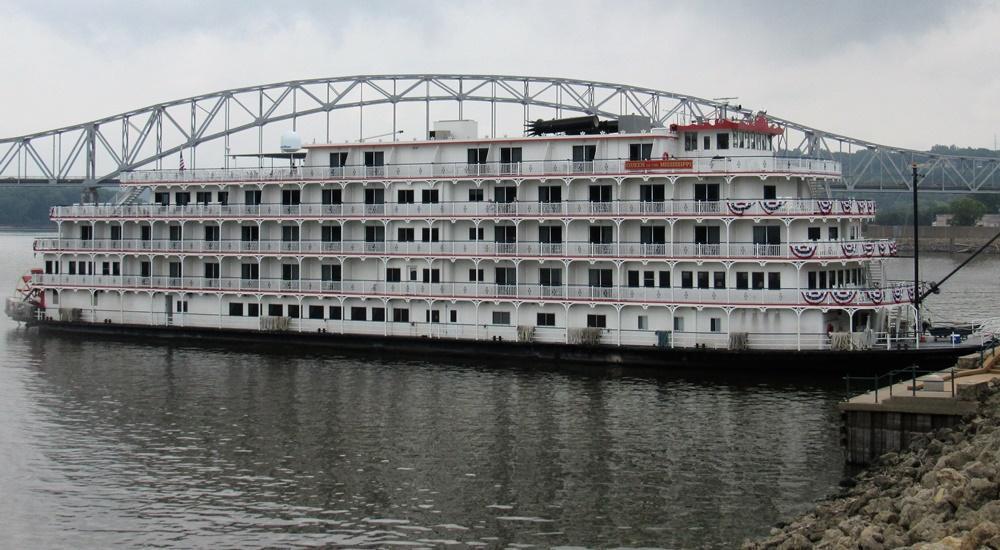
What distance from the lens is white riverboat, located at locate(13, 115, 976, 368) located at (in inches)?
2096

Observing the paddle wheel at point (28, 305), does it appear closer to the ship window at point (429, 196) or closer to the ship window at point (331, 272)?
the ship window at point (331, 272)

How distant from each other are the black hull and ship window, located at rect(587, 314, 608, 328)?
65.0 inches

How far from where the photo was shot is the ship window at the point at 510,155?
60031mm

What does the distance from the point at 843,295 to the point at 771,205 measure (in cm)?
502

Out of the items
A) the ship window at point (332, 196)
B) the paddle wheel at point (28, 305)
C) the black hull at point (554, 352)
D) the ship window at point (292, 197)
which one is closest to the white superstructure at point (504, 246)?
the ship window at point (332, 196)

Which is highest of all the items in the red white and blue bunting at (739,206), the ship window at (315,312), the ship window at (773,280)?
the red white and blue bunting at (739,206)

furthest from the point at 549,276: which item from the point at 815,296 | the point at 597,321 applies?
the point at 815,296

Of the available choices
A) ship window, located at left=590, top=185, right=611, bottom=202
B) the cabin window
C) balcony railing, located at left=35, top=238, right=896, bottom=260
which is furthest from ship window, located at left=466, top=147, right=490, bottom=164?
the cabin window

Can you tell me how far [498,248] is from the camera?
59.1 metres

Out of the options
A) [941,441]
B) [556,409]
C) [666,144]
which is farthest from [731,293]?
[941,441]

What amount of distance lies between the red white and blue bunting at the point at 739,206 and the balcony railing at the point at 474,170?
1.51 m

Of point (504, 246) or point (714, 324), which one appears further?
point (504, 246)

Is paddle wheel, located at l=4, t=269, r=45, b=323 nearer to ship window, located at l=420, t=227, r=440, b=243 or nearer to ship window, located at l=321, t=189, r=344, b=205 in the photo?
ship window, located at l=321, t=189, r=344, b=205

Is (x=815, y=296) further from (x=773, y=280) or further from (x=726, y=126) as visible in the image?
(x=726, y=126)
